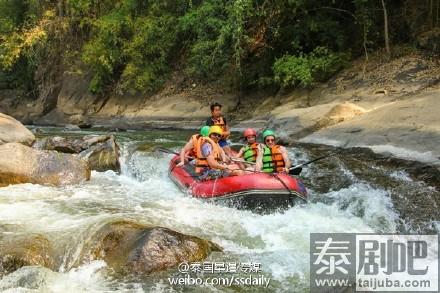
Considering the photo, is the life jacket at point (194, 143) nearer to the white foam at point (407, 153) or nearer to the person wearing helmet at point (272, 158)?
the person wearing helmet at point (272, 158)

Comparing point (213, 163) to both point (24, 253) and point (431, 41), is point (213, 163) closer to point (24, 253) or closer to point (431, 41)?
point (24, 253)

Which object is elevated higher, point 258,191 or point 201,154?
point 201,154

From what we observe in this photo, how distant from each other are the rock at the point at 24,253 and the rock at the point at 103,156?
16.5 feet

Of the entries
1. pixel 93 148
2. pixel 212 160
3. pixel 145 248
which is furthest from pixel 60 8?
pixel 145 248

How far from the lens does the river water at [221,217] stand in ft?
15.3

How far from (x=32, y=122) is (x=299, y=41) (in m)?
14.8

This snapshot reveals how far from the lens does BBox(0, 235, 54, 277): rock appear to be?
4.77 metres

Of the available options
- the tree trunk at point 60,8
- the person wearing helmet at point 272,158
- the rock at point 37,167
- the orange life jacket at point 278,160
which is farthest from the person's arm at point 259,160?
the tree trunk at point 60,8

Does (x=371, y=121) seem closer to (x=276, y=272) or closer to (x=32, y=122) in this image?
(x=276, y=272)

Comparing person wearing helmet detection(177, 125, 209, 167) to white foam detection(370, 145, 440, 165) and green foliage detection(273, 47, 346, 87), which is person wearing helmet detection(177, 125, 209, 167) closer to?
white foam detection(370, 145, 440, 165)

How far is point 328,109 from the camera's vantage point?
11.8m

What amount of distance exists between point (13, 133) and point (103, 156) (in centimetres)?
244

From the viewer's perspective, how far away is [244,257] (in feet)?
17.1

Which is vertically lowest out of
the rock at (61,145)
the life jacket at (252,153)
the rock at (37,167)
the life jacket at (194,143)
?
the rock at (37,167)
